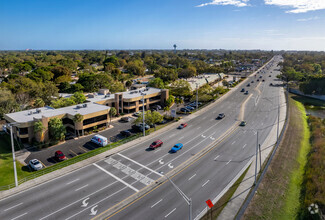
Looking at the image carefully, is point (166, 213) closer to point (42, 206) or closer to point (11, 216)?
point (42, 206)

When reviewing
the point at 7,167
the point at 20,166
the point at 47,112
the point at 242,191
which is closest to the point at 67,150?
the point at 20,166

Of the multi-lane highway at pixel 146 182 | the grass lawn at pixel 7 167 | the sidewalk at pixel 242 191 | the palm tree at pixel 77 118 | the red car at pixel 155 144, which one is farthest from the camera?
the palm tree at pixel 77 118

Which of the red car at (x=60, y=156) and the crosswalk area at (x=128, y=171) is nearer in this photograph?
the crosswalk area at (x=128, y=171)

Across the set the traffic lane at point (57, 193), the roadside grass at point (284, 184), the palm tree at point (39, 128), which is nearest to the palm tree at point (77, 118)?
the palm tree at point (39, 128)

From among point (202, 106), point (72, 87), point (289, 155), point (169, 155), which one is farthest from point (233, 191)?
point (72, 87)

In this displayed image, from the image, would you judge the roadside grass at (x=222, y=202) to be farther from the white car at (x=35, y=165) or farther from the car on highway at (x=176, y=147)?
the white car at (x=35, y=165)

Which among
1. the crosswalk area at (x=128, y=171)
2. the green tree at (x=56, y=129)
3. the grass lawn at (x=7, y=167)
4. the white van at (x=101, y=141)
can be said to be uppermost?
the green tree at (x=56, y=129)

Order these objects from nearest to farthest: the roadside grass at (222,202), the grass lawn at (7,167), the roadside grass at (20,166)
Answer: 1. the roadside grass at (222,202)
2. the roadside grass at (20,166)
3. the grass lawn at (7,167)

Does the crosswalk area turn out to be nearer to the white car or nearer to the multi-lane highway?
the multi-lane highway
